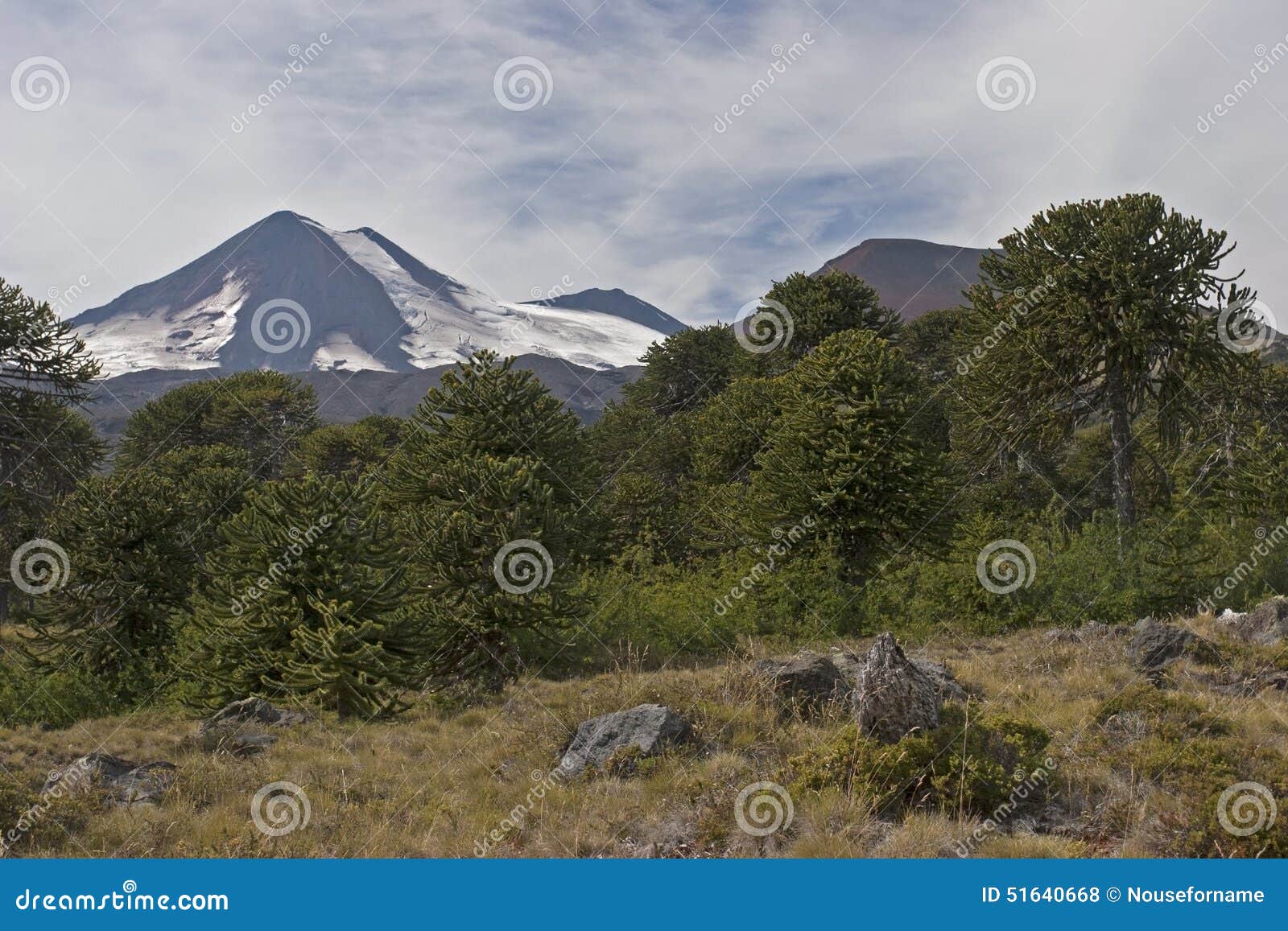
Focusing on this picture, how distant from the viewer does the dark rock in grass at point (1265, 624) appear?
11.3 metres

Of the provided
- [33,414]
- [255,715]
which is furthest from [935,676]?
[33,414]

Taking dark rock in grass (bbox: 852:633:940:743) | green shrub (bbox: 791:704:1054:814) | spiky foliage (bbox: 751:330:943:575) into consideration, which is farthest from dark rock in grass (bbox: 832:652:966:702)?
spiky foliage (bbox: 751:330:943:575)

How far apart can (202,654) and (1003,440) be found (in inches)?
710

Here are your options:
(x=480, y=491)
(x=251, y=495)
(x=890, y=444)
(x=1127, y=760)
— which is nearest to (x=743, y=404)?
(x=890, y=444)

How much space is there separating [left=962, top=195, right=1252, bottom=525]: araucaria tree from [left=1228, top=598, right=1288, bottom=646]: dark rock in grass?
22.6ft

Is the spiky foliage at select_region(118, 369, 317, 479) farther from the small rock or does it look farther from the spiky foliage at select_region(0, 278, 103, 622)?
the small rock

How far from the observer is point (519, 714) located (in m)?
11.3

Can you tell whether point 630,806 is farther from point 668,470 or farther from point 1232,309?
point 668,470

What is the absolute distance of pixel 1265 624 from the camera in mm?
11844

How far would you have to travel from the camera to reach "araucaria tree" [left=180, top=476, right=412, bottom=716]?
12.5 metres

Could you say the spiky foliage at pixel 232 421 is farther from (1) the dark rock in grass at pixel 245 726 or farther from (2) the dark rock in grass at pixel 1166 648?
(2) the dark rock in grass at pixel 1166 648

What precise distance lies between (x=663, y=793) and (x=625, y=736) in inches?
39.4

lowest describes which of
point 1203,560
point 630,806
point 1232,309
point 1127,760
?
point 630,806

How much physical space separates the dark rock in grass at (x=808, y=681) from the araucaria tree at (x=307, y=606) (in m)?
6.55
